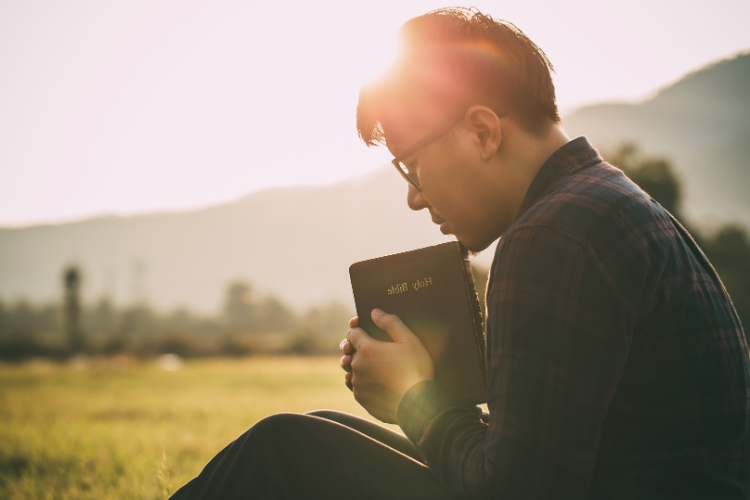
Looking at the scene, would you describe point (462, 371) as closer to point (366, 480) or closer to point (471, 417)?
point (471, 417)

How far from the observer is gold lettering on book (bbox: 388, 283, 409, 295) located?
188 cm

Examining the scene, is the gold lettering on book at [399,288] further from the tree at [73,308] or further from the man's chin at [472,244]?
the tree at [73,308]

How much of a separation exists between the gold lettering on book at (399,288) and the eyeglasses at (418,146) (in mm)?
351

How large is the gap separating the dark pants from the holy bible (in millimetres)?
307

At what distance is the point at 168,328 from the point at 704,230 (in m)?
113

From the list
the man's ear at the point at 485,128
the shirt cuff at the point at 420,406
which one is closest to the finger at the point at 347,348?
the shirt cuff at the point at 420,406

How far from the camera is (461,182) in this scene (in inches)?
67.5

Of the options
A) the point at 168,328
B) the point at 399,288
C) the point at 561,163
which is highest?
the point at 561,163

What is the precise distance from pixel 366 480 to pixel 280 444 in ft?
1.01

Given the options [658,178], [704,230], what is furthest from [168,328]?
[658,178]

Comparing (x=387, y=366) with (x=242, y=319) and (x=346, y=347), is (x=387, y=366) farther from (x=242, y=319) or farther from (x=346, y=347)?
(x=242, y=319)

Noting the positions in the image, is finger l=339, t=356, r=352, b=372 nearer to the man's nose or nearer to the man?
the man

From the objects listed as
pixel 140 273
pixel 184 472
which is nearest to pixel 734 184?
pixel 140 273

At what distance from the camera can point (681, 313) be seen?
127cm
